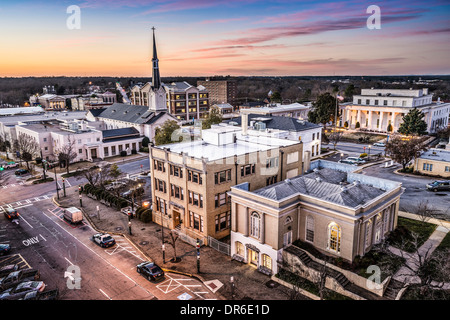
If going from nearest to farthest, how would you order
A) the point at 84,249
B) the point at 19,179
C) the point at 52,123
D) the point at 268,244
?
the point at 268,244 → the point at 84,249 → the point at 19,179 → the point at 52,123

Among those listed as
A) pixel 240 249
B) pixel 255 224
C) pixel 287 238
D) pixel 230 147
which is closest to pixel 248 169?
pixel 230 147

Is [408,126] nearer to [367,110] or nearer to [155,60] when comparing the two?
[367,110]

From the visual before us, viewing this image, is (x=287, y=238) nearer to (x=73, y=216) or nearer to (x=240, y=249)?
(x=240, y=249)

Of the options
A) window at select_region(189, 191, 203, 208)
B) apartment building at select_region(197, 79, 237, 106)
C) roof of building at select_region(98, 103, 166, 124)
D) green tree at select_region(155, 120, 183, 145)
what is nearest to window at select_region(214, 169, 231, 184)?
window at select_region(189, 191, 203, 208)

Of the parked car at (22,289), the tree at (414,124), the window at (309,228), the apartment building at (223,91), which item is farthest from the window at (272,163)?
the apartment building at (223,91)

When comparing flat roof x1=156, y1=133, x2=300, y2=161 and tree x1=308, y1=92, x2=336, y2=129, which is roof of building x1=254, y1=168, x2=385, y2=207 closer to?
flat roof x1=156, y1=133, x2=300, y2=161

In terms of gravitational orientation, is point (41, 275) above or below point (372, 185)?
below

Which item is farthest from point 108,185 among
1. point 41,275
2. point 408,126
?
point 408,126
